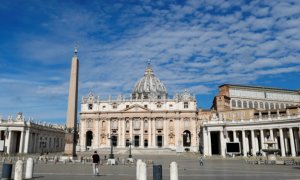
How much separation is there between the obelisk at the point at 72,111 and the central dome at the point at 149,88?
6599cm

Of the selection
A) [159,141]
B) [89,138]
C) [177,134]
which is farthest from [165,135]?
[89,138]

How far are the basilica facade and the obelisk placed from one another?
50.0 m

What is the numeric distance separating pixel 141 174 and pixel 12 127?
56.7m

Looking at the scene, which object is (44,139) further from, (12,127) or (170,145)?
(170,145)

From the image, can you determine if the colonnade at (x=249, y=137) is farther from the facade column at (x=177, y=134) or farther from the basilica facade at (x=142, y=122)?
the facade column at (x=177, y=134)

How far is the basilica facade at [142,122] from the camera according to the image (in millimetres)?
81625

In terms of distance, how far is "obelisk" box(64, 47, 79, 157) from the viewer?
97.7 ft

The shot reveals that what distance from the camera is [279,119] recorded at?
50125mm

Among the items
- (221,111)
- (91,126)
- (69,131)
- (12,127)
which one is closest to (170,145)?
(221,111)

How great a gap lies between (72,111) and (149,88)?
7139 cm

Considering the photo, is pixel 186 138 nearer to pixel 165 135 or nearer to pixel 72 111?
pixel 165 135

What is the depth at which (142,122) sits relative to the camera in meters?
82.9

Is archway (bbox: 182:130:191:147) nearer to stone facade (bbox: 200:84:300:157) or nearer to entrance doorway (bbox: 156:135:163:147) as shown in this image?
entrance doorway (bbox: 156:135:163:147)

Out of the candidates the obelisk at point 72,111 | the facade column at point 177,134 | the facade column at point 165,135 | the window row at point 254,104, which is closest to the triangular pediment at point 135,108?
the facade column at point 165,135
